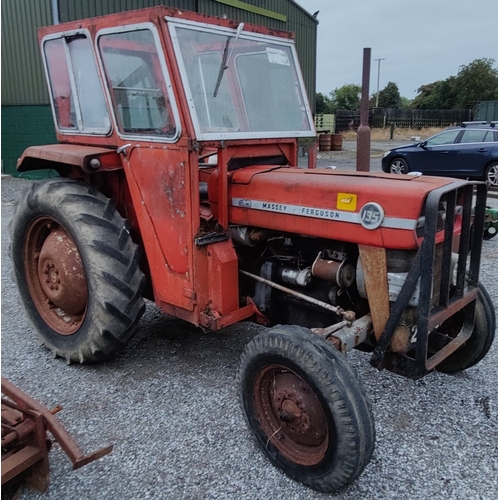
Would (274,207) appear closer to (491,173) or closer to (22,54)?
(491,173)

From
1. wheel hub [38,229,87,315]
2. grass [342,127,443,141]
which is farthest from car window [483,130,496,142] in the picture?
grass [342,127,443,141]

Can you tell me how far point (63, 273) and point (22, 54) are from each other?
445 inches

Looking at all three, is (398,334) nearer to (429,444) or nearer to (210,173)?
(429,444)

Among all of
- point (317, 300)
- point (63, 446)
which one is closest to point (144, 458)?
point (63, 446)

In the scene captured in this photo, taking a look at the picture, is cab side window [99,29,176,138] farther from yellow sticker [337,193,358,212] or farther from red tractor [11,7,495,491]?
yellow sticker [337,193,358,212]

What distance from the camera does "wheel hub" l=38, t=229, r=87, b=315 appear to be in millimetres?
3463

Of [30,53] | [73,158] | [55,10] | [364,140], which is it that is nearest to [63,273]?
[73,158]

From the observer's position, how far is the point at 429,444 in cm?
283

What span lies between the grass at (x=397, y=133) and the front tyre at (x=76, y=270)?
85.3 feet

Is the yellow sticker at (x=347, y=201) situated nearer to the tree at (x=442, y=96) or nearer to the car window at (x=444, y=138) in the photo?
the car window at (x=444, y=138)

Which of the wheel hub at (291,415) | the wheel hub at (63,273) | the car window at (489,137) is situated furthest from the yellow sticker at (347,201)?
the car window at (489,137)

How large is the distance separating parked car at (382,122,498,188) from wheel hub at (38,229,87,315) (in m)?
10.7

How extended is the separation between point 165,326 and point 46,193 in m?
1.45

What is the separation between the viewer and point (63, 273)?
3.48 meters
